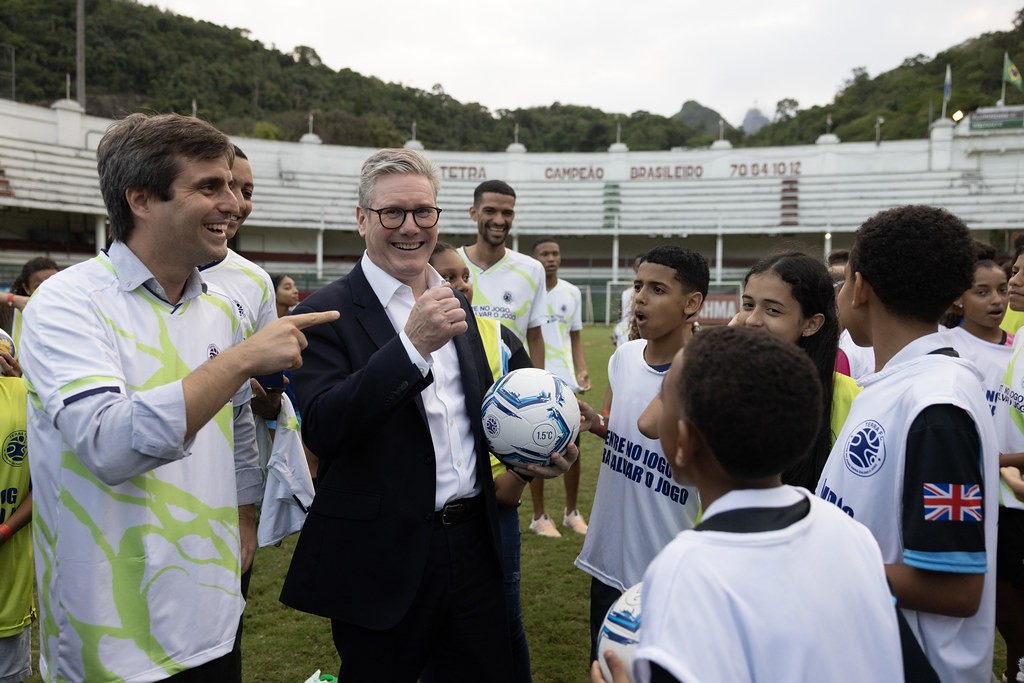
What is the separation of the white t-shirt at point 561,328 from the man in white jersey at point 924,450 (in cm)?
535

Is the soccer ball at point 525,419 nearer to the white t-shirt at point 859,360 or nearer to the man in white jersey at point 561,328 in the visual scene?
the white t-shirt at point 859,360

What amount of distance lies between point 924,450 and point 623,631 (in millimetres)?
920

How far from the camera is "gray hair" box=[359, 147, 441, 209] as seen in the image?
2.63 metres

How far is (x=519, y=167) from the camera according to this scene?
154ft

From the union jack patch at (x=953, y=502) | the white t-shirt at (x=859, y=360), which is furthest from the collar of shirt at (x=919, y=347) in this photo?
the white t-shirt at (x=859, y=360)

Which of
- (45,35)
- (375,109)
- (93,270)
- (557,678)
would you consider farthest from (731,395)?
(375,109)

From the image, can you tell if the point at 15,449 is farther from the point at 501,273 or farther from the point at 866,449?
the point at 501,273

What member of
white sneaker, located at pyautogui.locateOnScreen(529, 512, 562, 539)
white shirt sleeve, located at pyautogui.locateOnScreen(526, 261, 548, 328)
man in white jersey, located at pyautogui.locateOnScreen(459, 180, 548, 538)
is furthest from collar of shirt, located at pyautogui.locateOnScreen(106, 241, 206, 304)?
white sneaker, located at pyautogui.locateOnScreen(529, 512, 562, 539)

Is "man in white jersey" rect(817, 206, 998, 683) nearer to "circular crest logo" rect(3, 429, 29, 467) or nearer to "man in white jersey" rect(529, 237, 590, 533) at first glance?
"circular crest logo" rect(3, 429, 29, 467)

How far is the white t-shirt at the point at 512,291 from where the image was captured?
225 inches

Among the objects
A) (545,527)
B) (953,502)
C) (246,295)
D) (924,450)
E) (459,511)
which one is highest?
Result: (246,295)

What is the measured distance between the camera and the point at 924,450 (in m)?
1.85

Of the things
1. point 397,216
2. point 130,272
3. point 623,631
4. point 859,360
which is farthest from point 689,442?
point 859,360

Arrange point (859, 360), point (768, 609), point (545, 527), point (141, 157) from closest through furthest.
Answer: point (768, 609)
point (141, 157)
point (859, 360)
point (545, 527)
